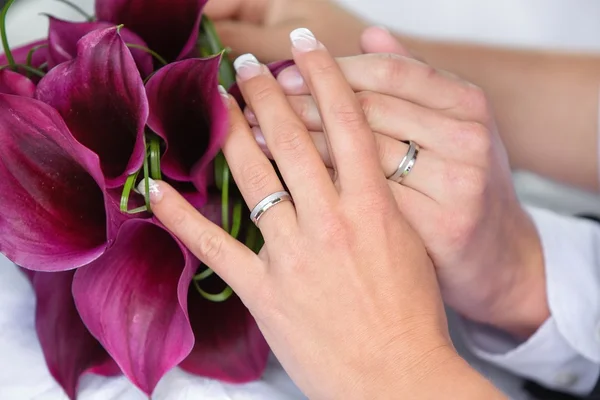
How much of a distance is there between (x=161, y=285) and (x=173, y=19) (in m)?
0.16

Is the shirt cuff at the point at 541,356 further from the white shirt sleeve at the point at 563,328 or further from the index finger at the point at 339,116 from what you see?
the index finger at the point at 339,116

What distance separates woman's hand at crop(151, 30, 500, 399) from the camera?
36cm

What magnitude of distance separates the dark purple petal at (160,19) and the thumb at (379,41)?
0.12m

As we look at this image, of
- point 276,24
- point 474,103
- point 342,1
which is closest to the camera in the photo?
point 474,103

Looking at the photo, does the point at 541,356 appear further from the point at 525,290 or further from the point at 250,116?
the point at 250,116

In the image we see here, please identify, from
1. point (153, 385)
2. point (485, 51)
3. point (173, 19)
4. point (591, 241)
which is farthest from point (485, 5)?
point (153, 385)

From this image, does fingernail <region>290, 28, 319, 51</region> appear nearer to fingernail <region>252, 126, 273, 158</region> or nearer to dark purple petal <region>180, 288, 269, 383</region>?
fingernail <region>252, 126, 273, 158</region>

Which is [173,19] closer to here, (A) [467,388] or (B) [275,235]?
(B) [275,235]

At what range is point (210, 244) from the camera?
0.37 meters

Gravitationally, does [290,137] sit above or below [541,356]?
→ above

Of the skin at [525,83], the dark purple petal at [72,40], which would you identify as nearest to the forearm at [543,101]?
the skin at [525,83]

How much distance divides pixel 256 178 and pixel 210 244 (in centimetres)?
5

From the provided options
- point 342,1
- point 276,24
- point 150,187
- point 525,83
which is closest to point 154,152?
point 150,187

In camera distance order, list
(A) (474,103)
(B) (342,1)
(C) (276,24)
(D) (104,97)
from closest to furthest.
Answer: (D) (104,97)
(A) (474,103)
(C) (276,24)
(B) (342,1)
